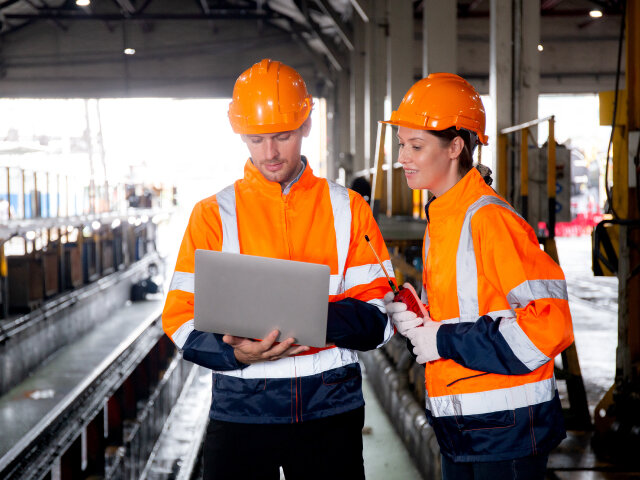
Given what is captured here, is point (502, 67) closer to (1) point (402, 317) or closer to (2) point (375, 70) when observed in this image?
(1) point (402, 317)

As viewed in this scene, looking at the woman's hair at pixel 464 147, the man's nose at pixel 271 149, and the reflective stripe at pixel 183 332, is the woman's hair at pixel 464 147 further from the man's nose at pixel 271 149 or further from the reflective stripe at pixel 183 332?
the reflective stripe at pixel 183 332

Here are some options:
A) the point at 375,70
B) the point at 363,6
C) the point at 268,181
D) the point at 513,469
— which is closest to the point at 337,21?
the point at 375,70

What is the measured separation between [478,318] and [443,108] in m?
0.63

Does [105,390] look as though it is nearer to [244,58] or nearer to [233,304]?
[233,304]

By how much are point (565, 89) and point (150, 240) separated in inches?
548

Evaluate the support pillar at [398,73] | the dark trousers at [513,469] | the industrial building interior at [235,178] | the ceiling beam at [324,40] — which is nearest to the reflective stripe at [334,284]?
the dark trousers at [513,469]

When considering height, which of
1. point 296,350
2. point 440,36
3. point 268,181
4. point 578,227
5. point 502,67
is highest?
point 440,36

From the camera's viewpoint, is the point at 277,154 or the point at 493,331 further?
the point at 277,154

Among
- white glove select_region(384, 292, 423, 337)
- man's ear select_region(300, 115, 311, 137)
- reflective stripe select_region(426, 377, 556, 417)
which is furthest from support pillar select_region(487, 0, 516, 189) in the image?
reflective stripe select_region(426, 377, 556, 417)

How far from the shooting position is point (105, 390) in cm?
923

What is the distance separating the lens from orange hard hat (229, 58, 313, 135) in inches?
85.7

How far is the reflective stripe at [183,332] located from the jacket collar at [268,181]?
1.54 feet

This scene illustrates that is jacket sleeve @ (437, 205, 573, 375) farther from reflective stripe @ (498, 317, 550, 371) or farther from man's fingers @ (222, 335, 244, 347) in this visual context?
man's fingers @ (222, 335, 244, 347)

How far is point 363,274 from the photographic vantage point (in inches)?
85.0
